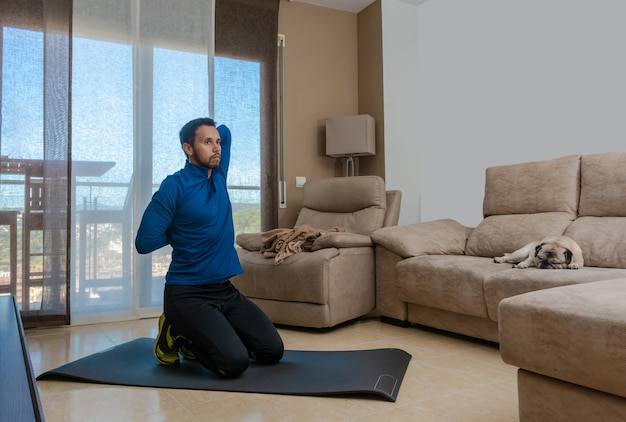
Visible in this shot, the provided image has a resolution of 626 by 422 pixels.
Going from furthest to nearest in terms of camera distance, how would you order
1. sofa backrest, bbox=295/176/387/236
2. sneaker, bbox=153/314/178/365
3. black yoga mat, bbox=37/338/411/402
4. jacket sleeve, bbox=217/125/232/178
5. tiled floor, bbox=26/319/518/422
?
sofa backrest, bbox=295/176/387/236
jacket sleeve, bbox=217/125/232/178
sneaker, bbox=153/314/178/365
black yoga mat, bbox=37/338/411/402
tiled floor, bbox=26/319/518/422

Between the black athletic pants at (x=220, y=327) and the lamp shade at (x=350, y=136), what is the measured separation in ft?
7.46

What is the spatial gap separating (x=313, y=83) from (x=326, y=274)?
2335 millimetres

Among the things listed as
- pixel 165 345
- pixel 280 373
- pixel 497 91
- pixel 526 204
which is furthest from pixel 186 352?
pixel 497 91

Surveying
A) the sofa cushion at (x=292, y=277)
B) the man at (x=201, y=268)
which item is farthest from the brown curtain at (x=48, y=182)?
the man at (x=201, y=268)

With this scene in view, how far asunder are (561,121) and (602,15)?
2.26ft

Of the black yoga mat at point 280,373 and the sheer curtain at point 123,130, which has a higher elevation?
the sheer curtain at point 123,130

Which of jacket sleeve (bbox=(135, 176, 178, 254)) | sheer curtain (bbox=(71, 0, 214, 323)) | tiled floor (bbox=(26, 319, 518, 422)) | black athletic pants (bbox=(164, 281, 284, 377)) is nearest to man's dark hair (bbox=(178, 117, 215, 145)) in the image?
jacket sleeve (bbox=(135, 176, 178, 254))

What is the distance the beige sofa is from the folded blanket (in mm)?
424

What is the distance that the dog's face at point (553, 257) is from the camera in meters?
2.32

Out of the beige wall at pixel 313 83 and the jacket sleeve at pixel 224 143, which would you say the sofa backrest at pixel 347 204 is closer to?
the beige wall at pixel 313 83

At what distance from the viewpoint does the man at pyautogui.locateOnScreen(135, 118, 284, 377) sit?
2084 mm

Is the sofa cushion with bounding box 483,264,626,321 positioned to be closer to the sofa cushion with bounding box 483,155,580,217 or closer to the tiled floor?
the tiled floor

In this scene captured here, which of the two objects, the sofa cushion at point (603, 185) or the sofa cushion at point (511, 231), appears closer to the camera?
the sofa cushion at point (603, 185)

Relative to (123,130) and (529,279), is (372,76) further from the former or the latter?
(529,279)
